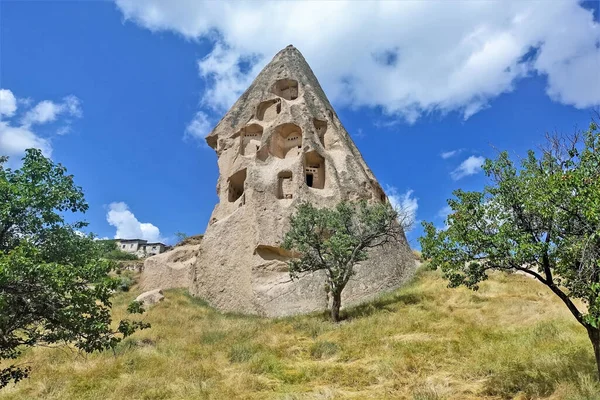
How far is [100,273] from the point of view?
7164 mm

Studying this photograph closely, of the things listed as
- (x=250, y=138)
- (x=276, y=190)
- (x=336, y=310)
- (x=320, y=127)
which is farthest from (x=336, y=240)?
(x=250, y=138)

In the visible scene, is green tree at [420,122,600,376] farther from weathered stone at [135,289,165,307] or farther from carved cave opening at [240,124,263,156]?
carved cave opening at [240,124,263,156]

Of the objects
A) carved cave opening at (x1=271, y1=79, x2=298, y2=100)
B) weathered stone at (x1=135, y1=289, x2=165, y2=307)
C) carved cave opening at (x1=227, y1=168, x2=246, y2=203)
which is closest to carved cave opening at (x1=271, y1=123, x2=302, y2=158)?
carved cave opening at (x1=227, y1=168, x2=246, y2=203)

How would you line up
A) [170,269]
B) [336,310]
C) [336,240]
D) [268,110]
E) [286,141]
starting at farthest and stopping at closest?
[268,110], [170,269], [286,141], [336,240], [336,310]

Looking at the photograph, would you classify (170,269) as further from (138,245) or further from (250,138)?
(138,245)

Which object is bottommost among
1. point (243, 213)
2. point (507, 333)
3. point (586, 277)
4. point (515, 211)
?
point (507, 333)

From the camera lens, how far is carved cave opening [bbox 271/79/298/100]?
98.5 ft

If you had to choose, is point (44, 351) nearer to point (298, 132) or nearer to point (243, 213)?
point (243, 213)

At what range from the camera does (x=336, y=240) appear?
1659 cm

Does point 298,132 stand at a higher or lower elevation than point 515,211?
higher

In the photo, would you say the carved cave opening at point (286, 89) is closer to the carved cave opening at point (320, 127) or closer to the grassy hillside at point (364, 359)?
the carved cave opening at point (320, 127)

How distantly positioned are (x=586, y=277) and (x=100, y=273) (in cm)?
807

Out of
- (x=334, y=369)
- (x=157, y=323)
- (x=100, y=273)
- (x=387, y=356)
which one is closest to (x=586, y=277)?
(x=387, y=356)

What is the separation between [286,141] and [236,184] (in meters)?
4.21
